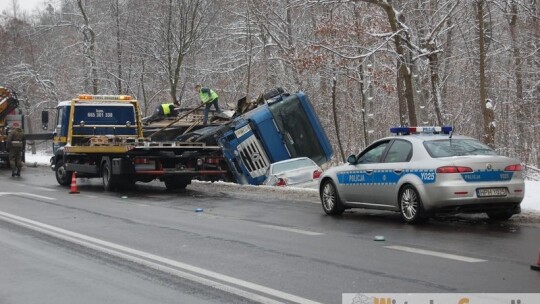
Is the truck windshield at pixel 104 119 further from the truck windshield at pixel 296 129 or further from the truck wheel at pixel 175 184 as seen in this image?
the truck windshield at pixel 296 129

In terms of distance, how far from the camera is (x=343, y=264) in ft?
26.0

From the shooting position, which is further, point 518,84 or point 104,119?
point 518,84

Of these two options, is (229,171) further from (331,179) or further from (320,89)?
(320,89)

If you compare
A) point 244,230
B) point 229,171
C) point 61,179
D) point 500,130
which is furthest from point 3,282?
point 500,130

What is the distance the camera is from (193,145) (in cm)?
1944

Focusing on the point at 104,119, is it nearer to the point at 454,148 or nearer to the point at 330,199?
the point at 330,199

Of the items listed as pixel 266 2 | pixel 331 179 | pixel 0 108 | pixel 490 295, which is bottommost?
pixel 490 295

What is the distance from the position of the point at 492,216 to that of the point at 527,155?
41.4ft

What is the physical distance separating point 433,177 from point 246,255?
11.6 ft

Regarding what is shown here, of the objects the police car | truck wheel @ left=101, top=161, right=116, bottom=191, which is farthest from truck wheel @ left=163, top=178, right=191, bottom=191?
the police car

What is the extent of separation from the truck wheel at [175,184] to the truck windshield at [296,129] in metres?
3.28

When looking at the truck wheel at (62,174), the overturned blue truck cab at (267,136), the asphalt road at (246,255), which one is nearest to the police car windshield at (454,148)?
the asphalt road at (246,255)

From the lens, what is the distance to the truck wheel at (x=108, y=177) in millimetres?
19422


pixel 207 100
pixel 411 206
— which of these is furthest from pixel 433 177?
pixel 207 100
